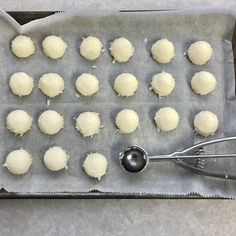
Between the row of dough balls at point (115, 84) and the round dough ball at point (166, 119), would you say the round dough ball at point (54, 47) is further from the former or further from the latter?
the round dough ball at point (166, 119)

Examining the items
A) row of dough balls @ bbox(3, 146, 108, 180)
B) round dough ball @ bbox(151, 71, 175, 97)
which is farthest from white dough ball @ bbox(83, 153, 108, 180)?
round dough ball @ bbox(151, 71, 175, 97)

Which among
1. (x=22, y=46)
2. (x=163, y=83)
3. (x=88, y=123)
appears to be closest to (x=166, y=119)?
(x=163, y=83)

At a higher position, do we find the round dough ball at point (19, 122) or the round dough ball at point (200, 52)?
the round dough ball at point (200, 52)

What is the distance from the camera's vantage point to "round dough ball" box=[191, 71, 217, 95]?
1156 millimetres

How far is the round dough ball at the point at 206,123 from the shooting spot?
3.74 feet

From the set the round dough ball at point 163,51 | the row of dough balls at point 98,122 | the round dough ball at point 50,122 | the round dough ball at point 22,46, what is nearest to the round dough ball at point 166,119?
the row of dough balls at point 98,122

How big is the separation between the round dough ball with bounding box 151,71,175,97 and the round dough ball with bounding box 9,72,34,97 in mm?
315

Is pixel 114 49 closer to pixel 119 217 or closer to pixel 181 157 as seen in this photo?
pixel 181 157

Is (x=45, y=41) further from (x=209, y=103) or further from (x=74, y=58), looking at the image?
(x=209, y=103)

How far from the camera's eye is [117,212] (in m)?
1.17

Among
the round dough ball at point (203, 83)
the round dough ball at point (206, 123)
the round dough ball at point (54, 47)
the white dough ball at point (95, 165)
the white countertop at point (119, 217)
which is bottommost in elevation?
the white countertop at point (119, 217)

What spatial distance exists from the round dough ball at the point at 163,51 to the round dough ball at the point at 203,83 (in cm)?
8

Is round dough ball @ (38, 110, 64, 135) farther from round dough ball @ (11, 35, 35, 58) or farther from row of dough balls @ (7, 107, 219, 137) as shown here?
round dough ball @ (11, 35, 35, 58)

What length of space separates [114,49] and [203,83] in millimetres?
242
